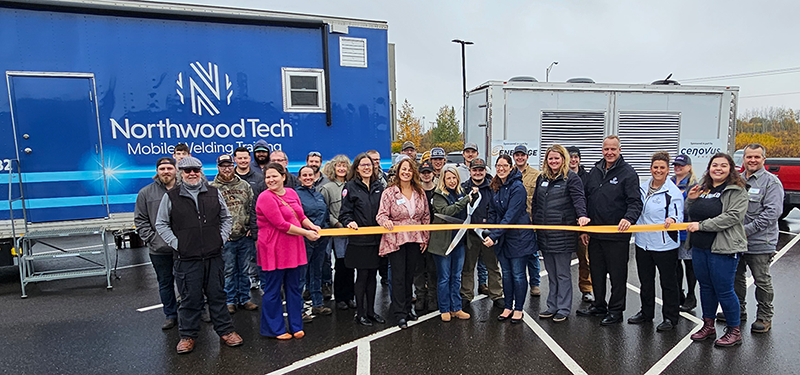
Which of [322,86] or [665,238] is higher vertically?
[322,86]

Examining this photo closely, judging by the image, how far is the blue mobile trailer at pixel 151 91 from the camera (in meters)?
5.51

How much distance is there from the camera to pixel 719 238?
3936 mm

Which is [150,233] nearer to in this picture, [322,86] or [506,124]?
[322,86]

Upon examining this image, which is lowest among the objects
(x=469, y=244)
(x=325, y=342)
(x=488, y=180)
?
(x=325, y=342)

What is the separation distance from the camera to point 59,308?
5.34 m

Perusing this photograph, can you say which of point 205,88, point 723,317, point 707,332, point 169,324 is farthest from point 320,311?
point 723,317

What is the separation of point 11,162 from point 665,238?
7.52 m

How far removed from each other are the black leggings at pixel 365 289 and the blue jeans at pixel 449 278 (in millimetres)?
701

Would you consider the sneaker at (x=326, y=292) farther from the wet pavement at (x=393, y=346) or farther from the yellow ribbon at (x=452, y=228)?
the yellow ribbon at (x=452, y=228)

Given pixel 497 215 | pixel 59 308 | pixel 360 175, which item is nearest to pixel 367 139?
pixel 360 175

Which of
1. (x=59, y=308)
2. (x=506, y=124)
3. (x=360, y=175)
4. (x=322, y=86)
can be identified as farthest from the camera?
(x=506, y=124)

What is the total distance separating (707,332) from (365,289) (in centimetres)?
334

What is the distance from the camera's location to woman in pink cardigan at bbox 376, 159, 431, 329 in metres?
4.54

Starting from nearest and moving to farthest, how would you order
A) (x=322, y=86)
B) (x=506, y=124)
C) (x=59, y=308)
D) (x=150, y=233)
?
1. (x=150, y=233)
2. (x=59, y=308)
3. (x=322, y=86)
4. (x=506, y=124)
